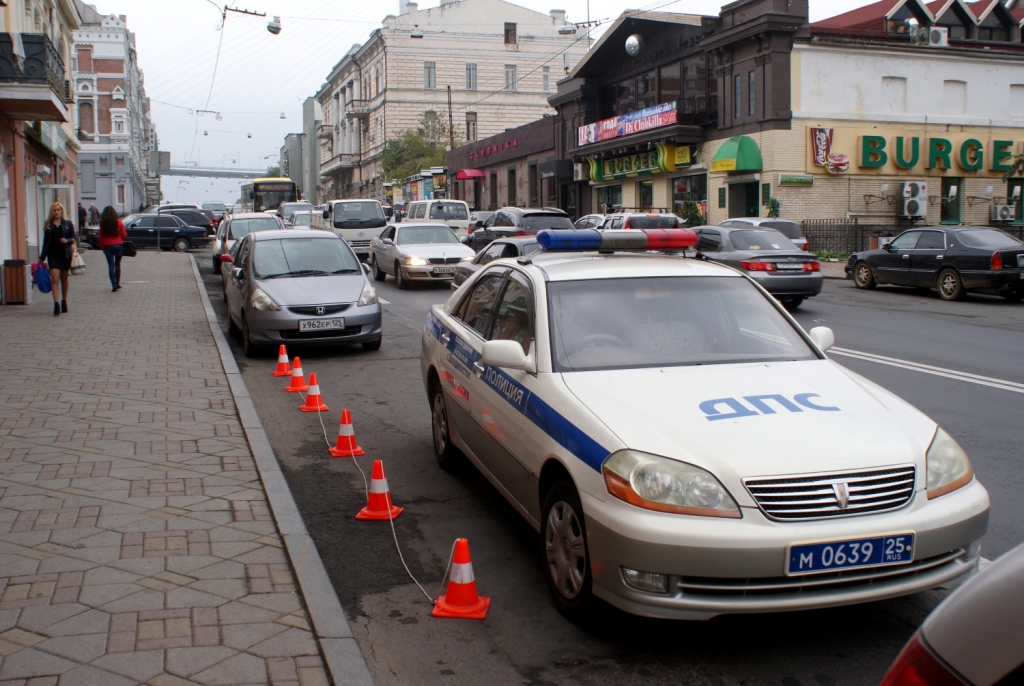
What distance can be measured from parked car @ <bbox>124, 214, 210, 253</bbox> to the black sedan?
2946 centimetres

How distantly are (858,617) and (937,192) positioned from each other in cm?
3233

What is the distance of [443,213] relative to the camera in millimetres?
31469

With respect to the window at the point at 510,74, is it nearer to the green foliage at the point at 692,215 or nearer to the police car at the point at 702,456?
the green foliage at the point at 692,215

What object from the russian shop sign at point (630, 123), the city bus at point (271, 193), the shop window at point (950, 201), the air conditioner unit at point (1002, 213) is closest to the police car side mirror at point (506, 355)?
the russian shop sign at point (630, 123)

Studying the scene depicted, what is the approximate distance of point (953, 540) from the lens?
381cm

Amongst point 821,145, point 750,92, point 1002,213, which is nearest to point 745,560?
point 821,145

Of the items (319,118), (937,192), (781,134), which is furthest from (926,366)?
(319,118)

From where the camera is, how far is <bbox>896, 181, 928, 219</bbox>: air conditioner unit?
31.3 metres

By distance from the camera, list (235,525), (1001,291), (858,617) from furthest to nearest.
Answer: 1. (1001,291)
2. (235,525)
3. (858,617)

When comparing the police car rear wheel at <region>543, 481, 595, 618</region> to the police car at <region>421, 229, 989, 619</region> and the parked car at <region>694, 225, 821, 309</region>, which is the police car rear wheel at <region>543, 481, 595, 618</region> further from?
the parked car at <region>694, 225, 821, 309</region>

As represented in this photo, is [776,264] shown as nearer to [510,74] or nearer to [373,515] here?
[373,515]

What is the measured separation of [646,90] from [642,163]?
3634 mm

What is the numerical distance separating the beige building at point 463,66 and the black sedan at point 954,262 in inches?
2076

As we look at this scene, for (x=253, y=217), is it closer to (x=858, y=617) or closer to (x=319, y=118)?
(x=858, y=617)
